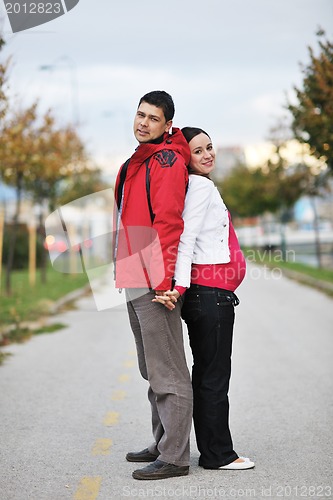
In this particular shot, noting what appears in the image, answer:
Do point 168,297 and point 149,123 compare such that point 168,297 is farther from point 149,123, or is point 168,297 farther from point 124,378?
point 124,378

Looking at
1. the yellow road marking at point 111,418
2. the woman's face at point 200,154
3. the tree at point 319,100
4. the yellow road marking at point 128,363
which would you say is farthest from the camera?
the tree at point 319,100

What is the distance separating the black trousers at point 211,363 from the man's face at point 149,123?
3.01 ft

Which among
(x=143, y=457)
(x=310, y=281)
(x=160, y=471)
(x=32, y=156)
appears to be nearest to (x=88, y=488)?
(x=160, y=471)

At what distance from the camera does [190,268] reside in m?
5.20

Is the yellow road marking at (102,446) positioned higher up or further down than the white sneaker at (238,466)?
further down

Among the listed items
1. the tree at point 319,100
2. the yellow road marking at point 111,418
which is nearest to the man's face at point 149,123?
the yellow road marking at point 111,418

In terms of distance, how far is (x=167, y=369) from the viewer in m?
5.32

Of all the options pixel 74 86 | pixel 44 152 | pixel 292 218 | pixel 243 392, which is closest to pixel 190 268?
pixel 243 392

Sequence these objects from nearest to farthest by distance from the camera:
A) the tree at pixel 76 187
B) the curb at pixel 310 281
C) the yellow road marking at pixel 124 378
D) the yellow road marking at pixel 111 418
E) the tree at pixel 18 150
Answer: the yellow road marking at pixel 111 418, the yellow road marking at pixel 124 378, the tree at pixel 18 150, the curb at pixel 310 281, the tree at pixel 76 187

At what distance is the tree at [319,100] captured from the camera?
46.0 feet

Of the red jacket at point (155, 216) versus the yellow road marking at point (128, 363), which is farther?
the yellow road marking at point (128, 363)

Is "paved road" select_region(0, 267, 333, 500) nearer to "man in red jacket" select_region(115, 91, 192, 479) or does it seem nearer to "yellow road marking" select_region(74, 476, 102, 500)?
"yellow road marking" select_region(74, 476, 102, 500)

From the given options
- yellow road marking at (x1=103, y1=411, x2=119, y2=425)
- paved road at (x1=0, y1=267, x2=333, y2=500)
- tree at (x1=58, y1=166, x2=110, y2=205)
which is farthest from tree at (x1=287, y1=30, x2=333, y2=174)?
tree at (x1=58, y1=166, x2=110, y2=205)

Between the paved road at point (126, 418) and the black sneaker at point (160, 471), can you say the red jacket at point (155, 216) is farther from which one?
the paved road at point (126, 418)
